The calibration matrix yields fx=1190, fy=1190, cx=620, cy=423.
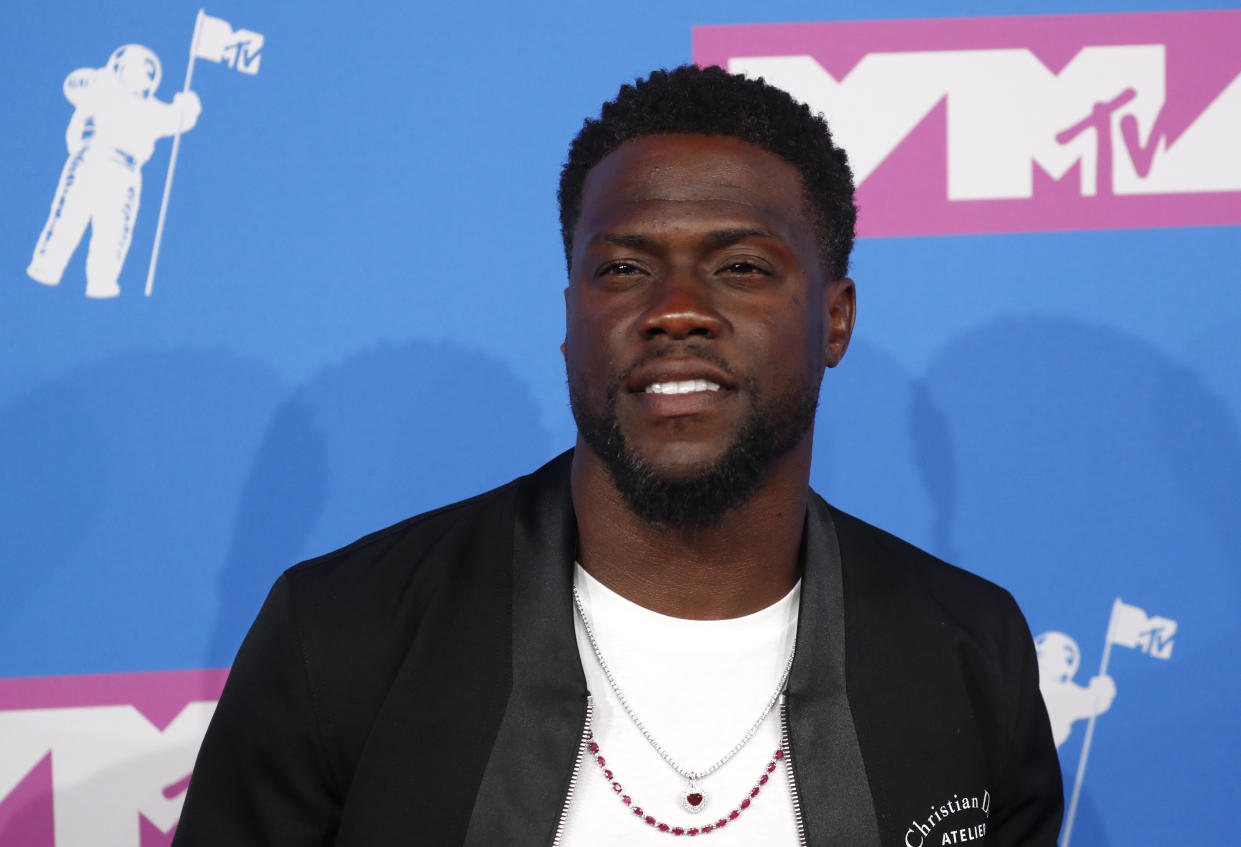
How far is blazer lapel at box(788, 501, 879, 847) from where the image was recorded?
1.04m

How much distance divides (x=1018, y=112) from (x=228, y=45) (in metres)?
1.06

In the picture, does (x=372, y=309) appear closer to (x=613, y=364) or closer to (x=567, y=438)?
(x=567, y=438)

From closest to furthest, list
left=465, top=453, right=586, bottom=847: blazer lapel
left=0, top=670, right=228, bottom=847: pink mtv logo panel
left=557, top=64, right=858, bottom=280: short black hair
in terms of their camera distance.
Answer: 1. left=465, top=453, right=586, bottom=847: blazer lapel
2. left=557, top=64, right=858, bottom=280: short black hair
3. left=0, top=670, right=228, bottom=847: pink mtv logo panel

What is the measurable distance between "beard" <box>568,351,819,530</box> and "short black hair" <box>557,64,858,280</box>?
215 millimetres

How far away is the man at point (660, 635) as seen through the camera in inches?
40.1

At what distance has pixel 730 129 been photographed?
115 centimetres

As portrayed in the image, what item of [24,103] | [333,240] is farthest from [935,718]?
[24,103]

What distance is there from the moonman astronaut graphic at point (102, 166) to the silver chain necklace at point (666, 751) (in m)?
0.87

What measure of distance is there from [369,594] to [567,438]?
1.92 feet

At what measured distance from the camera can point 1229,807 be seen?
1.64 m

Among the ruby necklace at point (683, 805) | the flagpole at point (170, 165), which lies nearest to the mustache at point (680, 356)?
the ruby necklace at point (683, 805)

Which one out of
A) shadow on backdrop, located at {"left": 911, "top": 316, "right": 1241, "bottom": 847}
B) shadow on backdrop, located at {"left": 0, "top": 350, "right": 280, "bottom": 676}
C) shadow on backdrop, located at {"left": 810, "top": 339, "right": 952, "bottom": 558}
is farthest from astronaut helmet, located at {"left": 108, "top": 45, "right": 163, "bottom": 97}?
shadow on backdrop, located at {"left": 911, "top": 316, "right": 1241, "bottom": 847}

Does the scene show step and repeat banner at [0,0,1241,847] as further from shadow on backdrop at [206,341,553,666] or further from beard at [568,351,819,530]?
beard at [568,351,819,530]

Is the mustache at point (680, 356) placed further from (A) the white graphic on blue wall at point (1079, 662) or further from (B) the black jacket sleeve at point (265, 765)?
(A) the white graphic on blue wall at point (1079, 662)
